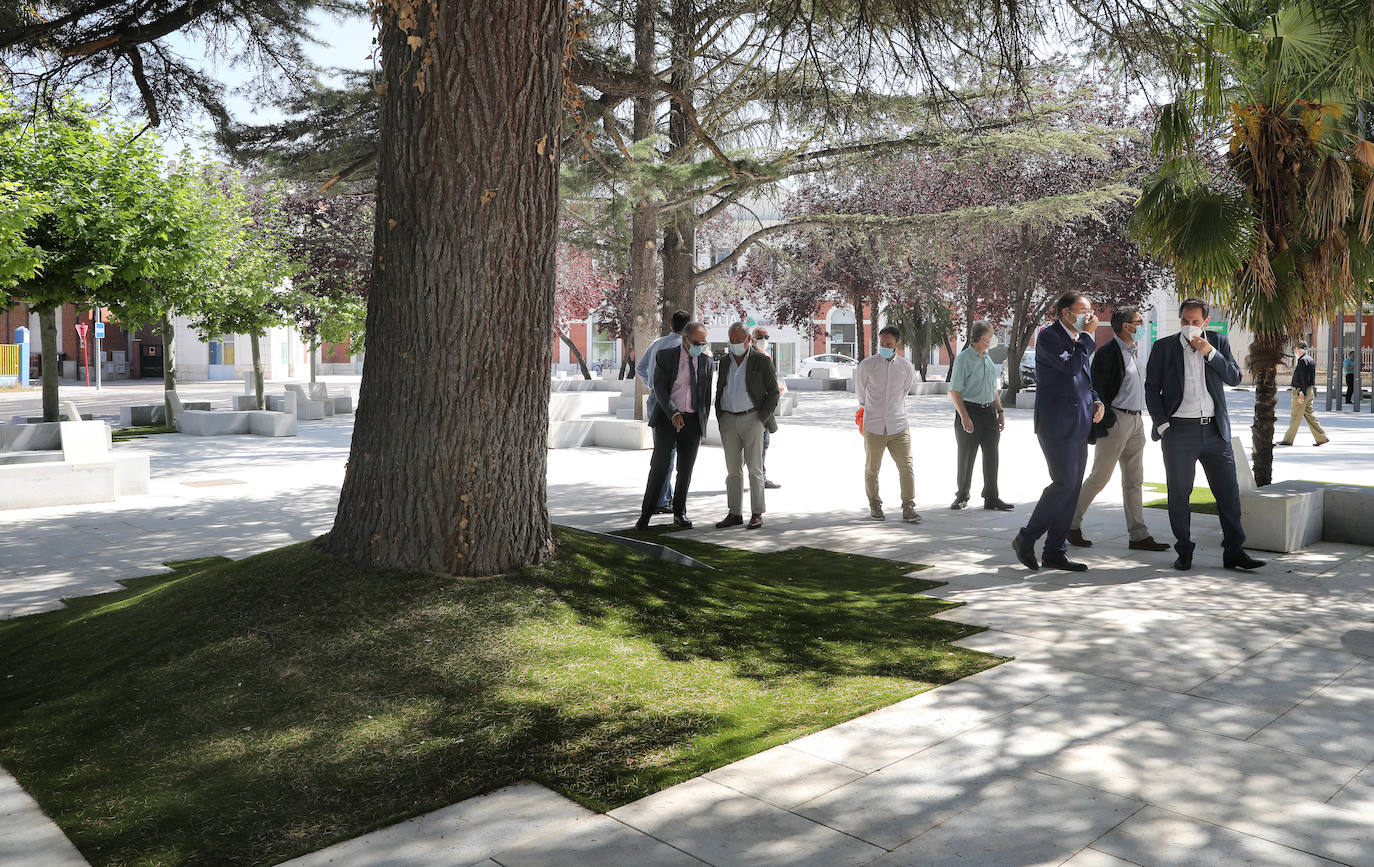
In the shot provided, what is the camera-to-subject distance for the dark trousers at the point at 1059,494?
7.29 m

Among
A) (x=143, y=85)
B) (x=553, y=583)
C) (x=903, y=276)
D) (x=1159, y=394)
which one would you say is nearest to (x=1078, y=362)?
(x=1159, y=394)

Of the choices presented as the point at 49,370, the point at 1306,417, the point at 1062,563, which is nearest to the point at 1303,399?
the point at 1306,417

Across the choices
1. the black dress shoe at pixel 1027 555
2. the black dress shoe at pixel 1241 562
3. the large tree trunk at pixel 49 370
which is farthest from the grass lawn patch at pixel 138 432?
the black dress shoe at pixel 1241 562

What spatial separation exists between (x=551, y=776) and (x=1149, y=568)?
5.28 m

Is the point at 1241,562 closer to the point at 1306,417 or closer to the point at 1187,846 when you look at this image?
the point at 1187,846

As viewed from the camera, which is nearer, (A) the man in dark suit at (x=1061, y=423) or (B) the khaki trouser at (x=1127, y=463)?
(A) the man in dark suit at (x=1061, y=423)

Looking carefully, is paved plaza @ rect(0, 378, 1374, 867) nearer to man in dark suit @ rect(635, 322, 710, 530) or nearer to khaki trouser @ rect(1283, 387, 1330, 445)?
man in dark suit @ rect(635, 322, 710, 530)

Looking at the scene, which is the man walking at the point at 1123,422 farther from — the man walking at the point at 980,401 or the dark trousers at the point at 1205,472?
the man walking at the point at 980,401

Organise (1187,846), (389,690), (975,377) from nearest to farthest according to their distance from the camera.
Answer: (1187,846), (389,690), (975,377)

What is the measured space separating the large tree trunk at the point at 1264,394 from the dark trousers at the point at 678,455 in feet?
16.1

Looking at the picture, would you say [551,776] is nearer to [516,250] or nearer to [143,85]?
[516,250]

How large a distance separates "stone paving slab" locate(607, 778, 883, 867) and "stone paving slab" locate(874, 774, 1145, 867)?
172mm

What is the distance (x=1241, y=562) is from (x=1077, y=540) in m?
1.27

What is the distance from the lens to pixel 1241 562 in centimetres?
746
